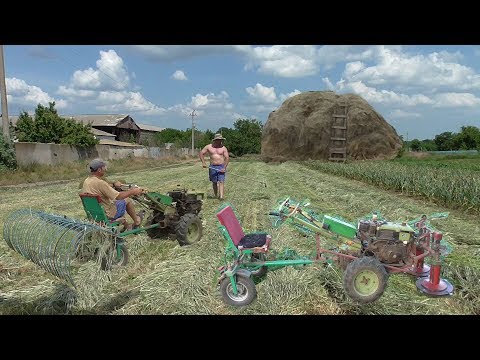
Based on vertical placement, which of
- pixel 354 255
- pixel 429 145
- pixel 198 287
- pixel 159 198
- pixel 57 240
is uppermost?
pixel 429 145

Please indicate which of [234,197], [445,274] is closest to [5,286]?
[445,274]

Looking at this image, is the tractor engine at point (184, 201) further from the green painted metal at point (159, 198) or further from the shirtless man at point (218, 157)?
the shirtless man at point (218, 157)

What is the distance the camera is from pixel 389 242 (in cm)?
370

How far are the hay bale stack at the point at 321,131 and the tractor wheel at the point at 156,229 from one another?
939 inches

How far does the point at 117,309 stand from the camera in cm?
362

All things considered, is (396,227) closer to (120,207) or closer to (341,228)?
(341,228)

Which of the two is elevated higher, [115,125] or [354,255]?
[115,125]

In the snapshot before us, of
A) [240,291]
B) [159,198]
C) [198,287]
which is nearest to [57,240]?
[198,287]

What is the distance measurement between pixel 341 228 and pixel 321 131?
25483 mm

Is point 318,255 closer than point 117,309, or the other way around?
point 117,309

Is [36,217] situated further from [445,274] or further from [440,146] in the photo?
[440,146]
